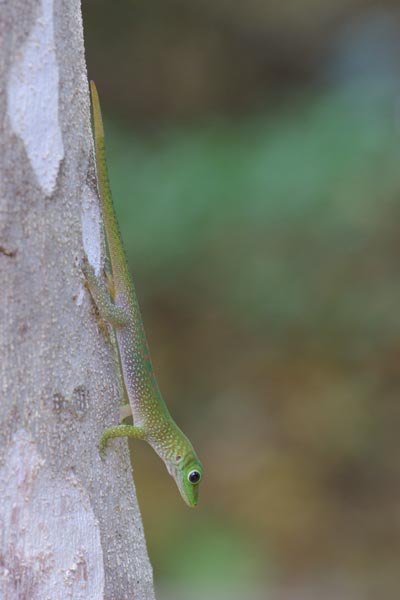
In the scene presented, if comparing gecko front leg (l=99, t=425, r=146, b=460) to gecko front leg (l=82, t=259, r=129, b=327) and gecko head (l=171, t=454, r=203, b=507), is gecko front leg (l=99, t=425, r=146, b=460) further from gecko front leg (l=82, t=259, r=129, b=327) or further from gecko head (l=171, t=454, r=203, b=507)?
gecko head (l=171, t=454, r=203, b=507)

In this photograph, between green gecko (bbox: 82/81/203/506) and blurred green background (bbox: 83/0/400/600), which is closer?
green gecko (bbox: 82/81/203/506)

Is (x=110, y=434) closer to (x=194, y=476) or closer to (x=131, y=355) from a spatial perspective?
(x=131, y=355)

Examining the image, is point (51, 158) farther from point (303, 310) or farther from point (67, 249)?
point (303, 310)

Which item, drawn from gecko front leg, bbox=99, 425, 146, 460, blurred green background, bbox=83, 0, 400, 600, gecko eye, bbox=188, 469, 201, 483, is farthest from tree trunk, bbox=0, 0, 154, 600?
blurred green background, bbox=83, 0, 400, 600

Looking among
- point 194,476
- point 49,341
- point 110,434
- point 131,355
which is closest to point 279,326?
point 194,476

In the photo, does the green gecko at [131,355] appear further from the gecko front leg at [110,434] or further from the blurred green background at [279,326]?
the blurred green background at [279,326]
